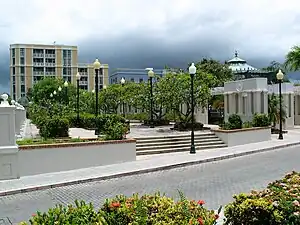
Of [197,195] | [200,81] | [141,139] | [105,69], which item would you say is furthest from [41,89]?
[197,195]

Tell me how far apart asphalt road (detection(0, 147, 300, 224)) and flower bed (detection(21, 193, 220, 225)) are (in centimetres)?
423

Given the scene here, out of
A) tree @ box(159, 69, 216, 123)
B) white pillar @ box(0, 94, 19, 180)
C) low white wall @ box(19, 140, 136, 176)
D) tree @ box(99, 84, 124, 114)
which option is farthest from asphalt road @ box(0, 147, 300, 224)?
tree @ box(99, 84, 124, 114)

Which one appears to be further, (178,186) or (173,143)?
(173,143)

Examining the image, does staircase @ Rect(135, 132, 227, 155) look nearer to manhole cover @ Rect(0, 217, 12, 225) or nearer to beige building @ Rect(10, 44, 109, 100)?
manhole cover @ Rect(0, 217, 12, 225)

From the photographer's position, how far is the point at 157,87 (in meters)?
29.8

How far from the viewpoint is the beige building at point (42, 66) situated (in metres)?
119

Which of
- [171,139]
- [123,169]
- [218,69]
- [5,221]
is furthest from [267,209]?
[218,69]

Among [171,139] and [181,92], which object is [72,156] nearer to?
[171,139]

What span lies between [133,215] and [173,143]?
1645 cm

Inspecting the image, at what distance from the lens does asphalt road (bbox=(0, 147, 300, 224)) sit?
994 cm

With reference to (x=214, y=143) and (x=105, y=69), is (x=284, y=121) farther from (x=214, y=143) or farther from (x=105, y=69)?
(x=105, y=69)

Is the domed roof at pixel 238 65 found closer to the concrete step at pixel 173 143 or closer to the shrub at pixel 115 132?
the concrete step at pixel 173 143

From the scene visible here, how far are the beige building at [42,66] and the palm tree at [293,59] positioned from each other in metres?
86.7

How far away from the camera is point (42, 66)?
121438 millimetres
